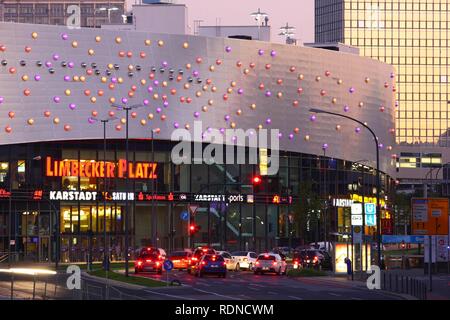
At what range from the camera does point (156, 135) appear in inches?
5172

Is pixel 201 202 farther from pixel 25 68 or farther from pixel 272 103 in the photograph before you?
pixel 25 68

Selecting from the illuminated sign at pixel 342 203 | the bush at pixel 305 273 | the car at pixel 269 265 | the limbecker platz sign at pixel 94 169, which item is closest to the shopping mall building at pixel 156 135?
the limbecker platz sign at pixel 94 169

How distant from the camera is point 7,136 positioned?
123188 millimetres

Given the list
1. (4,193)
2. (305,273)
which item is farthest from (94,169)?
(305,273)

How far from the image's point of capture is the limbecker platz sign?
12619 cm

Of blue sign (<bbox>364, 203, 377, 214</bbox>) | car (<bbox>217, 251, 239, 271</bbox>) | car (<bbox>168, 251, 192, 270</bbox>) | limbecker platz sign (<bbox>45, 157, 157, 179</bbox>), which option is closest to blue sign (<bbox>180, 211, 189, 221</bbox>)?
limbecker platz sign (<bbox>45, 157, 157, 179</bbox>)

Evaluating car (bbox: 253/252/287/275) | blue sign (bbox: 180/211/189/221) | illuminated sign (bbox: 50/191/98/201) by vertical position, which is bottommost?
car (bbox: 253/252/287/275)

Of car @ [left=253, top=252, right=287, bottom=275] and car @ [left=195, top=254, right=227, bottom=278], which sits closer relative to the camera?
car @ [left=195, top=254, right=227, bottom=278]

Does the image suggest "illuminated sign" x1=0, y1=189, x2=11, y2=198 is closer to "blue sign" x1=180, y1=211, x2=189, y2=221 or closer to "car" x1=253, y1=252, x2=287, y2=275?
"blue sign" x1=180, y1=211, x2=189, y2=221

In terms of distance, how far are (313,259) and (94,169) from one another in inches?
1617

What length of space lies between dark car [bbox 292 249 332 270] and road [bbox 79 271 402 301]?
16.1 m

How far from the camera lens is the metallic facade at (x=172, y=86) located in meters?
124
